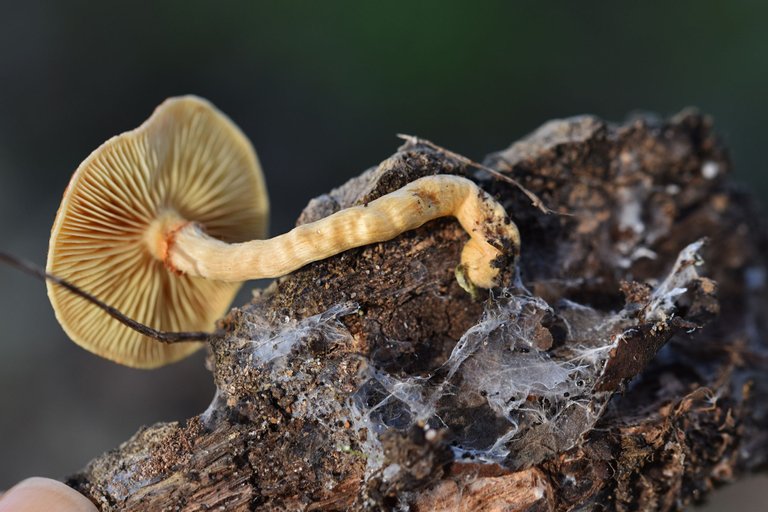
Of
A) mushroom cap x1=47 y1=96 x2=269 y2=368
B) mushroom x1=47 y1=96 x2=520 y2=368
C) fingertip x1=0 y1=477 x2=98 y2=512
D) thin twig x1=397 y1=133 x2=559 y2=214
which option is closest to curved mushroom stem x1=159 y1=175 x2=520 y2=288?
mushroom x1=47 y1=96 x2=520 y2=368

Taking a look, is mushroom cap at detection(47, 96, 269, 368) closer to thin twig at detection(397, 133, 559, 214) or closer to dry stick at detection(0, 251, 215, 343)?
dry stick at detection(0, 251, 215, 343)

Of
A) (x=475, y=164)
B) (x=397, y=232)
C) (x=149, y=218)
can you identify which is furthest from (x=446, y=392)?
(x=149, y=218)

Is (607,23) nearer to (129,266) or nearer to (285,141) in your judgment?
(285,141)

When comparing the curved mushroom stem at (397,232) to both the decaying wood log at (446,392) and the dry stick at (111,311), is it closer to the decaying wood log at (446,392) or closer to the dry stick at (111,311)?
the decaying wood log at (446,392)

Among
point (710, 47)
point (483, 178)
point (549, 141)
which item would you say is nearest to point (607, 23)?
point (710, 47)

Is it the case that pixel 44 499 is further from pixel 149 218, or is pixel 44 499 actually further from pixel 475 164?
pixel 475 164

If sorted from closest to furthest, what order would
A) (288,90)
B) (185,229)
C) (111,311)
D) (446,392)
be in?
(446,392), (111,311), (185,229), (288,90)

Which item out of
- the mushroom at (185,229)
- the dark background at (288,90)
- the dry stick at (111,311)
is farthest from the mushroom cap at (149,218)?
the dark background at (288,90)
